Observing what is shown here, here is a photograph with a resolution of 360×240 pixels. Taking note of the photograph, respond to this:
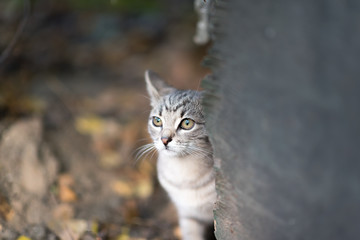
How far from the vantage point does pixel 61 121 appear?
4.54 metres

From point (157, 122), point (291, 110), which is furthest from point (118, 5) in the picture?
point (291, 110)

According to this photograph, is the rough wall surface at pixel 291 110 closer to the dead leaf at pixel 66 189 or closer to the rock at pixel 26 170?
the rock at pixel 26 170

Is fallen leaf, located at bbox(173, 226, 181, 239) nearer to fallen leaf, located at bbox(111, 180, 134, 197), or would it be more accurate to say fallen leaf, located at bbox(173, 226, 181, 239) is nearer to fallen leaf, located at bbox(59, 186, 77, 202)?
fallen leaf, located at bbox(111, 180, 134, 197)

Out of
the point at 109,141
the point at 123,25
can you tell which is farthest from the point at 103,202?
the point at 123,25

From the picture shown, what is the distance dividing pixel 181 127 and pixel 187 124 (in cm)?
5

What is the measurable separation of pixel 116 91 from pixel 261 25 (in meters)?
4.27

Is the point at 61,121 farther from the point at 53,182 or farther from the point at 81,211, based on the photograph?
the point at 81,211

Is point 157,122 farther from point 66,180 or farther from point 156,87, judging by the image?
point 66,180

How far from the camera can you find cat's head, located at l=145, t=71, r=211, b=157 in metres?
2.63

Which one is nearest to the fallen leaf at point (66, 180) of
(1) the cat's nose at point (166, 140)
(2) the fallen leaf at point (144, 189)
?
(2) the fallen leaf at point (144, 189)

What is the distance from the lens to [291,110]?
1.52 m

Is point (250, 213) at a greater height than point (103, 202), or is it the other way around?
point (250, 213)

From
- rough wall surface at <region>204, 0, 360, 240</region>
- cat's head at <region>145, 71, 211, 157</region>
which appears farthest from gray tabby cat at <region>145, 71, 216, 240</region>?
rough wall surface at <region>204, 0, 360, 240</region>

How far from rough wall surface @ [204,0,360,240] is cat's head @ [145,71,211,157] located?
70cm
